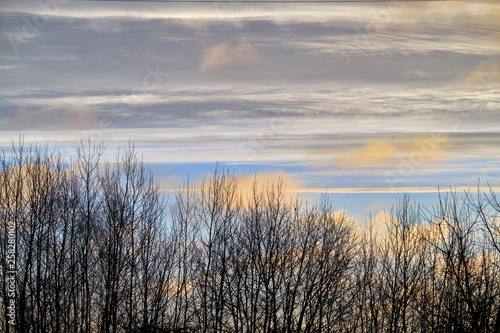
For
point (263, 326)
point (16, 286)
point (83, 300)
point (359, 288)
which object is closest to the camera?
point (16, 286)

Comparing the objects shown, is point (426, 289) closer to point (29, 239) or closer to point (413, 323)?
point (413, 323)

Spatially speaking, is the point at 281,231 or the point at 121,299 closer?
the point at 121,299

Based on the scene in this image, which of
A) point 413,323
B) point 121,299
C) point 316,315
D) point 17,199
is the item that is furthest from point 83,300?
point 413,323

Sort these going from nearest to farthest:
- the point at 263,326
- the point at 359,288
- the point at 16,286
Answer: the point at 16,286, the point at 263,326, the point at 359,288

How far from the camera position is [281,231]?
937 inches

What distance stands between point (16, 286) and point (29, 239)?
192cm

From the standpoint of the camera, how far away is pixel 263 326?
23031 millimetres

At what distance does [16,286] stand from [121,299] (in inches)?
189

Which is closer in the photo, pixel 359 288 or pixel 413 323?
pixel 413 323

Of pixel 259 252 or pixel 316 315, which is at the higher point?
pixel 259 252

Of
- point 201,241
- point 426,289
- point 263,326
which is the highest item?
point 201,241

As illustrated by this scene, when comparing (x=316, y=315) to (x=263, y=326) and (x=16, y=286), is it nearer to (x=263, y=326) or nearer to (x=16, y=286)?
(x=263, y=326)

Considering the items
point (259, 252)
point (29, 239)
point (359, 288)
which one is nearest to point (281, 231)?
point (259, 252)

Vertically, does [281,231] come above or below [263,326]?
above
